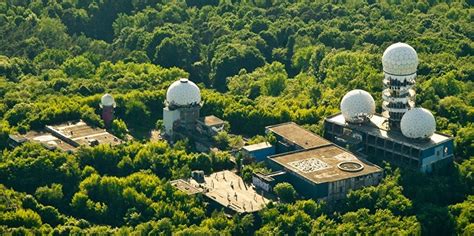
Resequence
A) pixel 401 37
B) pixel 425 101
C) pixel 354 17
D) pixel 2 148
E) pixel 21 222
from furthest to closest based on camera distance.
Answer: pixel 354 17 → pixel 401 37 → pixel 425 101 → pixel 2 148 → pixel 21 222

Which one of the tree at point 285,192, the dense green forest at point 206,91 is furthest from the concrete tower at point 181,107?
the tree at point 285,192

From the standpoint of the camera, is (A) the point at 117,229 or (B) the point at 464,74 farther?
(B) the point at 464,74

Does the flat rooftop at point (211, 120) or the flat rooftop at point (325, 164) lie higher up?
the flat rooftop at point (325, 164)

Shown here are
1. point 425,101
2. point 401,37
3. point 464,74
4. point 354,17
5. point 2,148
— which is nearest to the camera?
point 2,148

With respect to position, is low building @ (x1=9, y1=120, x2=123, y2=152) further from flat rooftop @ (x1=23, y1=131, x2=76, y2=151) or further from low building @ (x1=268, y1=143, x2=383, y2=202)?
low building @ (x1=268, y1=143, x2=383, y2=202)

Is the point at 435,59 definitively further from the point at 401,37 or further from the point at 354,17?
the point at 354,17

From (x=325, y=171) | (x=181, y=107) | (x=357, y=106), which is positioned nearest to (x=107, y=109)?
(x=181, y=107)

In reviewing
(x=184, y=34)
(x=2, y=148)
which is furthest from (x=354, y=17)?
(x=2, y=148)

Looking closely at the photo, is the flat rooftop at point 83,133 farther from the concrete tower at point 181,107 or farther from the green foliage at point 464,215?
the green foliage at point 464,215
